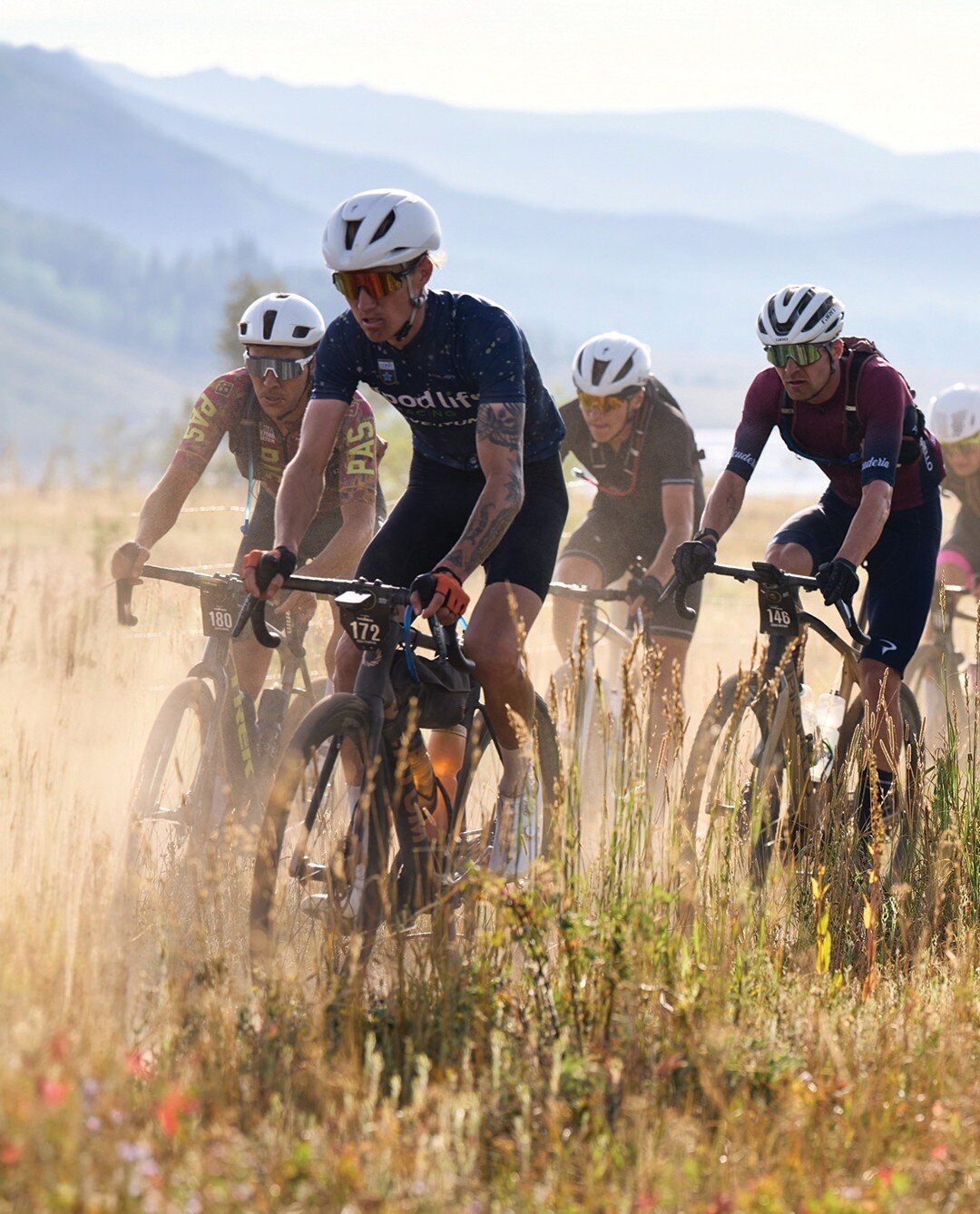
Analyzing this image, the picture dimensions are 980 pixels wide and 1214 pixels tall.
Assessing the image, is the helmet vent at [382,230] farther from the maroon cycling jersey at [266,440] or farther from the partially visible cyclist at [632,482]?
the partially visible cyclist at [632,482]

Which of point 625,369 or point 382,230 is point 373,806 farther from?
point 625,369

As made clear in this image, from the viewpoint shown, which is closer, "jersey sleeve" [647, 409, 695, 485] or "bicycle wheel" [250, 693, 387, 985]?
→ "bicycle wheel" [250, 693, 387, 985]

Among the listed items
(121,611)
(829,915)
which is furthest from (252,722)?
(829,915)

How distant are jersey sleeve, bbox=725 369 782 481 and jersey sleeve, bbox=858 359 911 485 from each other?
1.52 feet

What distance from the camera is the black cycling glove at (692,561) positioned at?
618 cm

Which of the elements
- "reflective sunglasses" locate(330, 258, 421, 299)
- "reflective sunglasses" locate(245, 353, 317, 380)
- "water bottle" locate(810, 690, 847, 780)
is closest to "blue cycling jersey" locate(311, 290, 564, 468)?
"reflective sunglasses" locate(330, 258, 421, 299)

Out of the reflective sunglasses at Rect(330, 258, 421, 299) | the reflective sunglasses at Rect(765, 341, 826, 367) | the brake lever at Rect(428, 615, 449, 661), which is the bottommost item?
the brake lever at Rect(428, 615, 449, 661)

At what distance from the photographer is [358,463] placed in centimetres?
646

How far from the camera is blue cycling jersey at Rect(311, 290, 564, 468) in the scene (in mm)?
5078

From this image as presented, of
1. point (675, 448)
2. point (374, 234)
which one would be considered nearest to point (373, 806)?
point (374, 234)

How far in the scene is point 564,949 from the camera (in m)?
4.03

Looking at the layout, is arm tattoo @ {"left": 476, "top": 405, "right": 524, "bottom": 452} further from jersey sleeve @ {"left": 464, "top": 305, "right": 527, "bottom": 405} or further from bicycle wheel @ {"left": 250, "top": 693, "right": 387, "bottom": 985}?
bicycle wheel @ {"left": 250, "top": 693, "right": 387, "bottom": 985}

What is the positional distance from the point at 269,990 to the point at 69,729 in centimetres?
489

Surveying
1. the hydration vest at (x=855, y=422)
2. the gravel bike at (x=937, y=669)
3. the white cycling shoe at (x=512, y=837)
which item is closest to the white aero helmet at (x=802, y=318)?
the hydration vest at (x=855, y=422)
